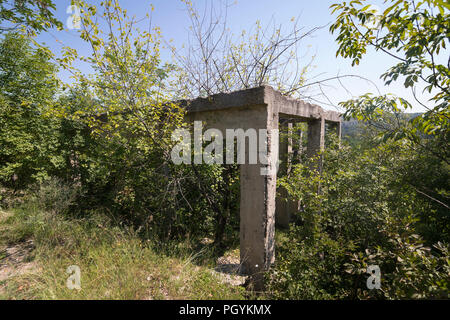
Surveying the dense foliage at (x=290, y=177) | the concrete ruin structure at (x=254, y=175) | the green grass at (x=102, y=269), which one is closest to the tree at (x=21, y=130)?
the dense foliage at (x=290, y=177)

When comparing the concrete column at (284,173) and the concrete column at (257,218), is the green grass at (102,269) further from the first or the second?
the concrete column at (284,173)

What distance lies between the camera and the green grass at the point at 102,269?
2.40 metres

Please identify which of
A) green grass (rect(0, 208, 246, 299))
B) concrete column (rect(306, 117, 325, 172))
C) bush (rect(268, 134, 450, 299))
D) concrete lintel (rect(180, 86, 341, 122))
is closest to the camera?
bush (rect(268, 134, 450, 299))

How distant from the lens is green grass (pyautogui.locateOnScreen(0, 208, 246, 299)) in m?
2.40

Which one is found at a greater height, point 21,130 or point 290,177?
point 21,130

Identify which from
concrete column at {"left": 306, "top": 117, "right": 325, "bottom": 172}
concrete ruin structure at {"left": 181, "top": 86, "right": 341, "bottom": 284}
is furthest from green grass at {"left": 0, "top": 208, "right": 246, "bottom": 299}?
concrete column at {"left": 306, "top": 117, "right": 325, "bottom": 172}

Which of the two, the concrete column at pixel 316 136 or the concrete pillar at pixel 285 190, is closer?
the concrete column at pixel 316 136

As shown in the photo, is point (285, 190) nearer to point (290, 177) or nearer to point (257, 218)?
point (290, 177)

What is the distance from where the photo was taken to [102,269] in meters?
2.75

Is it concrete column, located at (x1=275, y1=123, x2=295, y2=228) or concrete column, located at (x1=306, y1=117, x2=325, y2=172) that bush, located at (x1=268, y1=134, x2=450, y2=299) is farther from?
concrete column, located at (x1=275, y1=123, x2=295, y2=228)

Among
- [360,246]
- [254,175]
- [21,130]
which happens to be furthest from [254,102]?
[21,130]

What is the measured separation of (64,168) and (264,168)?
5.73 meters
